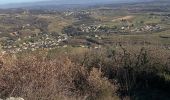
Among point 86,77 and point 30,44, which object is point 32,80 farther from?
point 30,44

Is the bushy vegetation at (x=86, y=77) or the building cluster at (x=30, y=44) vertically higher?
the bushy vegetation at (x=86, y=77)

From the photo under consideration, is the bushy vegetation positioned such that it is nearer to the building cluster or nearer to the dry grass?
the dry grass

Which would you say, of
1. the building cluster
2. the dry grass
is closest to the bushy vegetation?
the dry grass

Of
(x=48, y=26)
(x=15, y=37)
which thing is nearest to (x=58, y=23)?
(x=48, y=26)

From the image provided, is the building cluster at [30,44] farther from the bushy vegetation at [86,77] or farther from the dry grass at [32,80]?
the dry grass at [32,80]

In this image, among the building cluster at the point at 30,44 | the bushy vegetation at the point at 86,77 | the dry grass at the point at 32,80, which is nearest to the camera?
the dry grass at the point at 32,80

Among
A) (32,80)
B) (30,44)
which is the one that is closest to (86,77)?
(32,80)

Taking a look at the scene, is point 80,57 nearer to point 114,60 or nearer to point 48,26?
point 114,60

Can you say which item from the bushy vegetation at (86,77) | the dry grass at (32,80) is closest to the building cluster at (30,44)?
the bushy vegetation at (86,77)

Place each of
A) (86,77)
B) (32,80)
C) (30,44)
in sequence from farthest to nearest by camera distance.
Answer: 1. (30,44)
2. (86,77)
3. (32,80)

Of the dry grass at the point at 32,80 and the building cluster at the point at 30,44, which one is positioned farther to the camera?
the building cluster at the point at 30,44
